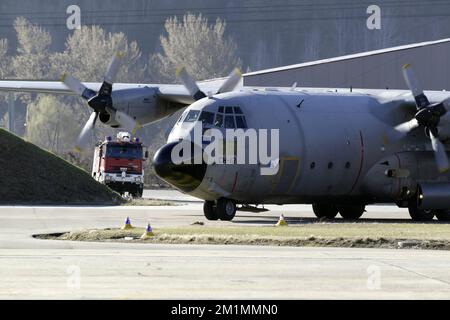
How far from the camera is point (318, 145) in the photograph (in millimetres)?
36219

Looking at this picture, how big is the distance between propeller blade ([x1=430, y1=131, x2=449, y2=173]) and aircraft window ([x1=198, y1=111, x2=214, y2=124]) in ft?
26.2

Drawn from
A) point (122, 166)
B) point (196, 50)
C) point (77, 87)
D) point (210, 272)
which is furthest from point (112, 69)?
point (196, 50)

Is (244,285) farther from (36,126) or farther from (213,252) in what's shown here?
(36,126)

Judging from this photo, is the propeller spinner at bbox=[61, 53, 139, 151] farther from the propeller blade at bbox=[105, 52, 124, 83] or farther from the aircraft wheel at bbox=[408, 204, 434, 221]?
the aircraft wheel at bbox=[408, 204, 434, 221]

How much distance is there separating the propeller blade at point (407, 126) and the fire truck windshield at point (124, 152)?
20989 mm

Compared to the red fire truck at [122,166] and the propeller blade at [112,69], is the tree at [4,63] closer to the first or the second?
the red fire truck at [122,166]

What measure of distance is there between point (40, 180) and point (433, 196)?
17065mm

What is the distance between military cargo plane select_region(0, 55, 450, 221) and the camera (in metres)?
34.4

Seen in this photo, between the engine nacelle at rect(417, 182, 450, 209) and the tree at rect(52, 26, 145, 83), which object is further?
the tree at rect(52, 26, 145, 83)

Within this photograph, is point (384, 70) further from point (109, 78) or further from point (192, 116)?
point (192, 116)

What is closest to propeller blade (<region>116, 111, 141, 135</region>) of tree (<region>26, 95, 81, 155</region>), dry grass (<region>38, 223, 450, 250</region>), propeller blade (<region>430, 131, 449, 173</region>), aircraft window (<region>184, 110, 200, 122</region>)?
aircraft window (<region>184, 110, 200, 122</region>)

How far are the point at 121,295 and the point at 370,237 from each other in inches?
468
